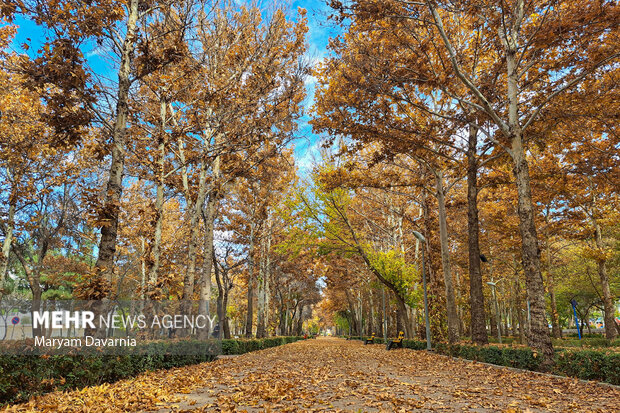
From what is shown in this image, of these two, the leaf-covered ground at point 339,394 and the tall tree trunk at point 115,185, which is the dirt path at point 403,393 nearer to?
the leaf-covered ground at point 339,394

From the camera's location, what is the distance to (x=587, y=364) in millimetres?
7965

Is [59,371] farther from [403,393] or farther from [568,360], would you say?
[568,360]

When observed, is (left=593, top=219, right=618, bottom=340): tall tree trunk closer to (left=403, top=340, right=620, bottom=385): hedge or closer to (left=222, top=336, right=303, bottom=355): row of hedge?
(left=403, top=340, right=620, bottom=385): hedge

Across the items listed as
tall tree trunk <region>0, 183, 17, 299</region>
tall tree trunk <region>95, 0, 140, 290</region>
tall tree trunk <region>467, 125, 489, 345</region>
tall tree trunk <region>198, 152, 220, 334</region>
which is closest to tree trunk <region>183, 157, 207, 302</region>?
tall tree trunk <region>198, 152, 220, 334</region>

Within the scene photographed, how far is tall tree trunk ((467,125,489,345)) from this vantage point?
1398 centimetres

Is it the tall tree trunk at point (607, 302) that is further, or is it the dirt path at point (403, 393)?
the tall tree trunk at point (607, 302)

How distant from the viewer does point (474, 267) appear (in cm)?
1457

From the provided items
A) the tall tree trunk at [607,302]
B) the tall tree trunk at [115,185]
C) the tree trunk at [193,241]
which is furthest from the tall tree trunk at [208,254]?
the tall tree trunk at [607,302]

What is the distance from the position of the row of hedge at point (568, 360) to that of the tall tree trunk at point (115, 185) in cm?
1040

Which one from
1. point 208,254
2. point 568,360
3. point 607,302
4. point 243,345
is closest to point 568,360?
point 568,360

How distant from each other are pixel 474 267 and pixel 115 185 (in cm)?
1319

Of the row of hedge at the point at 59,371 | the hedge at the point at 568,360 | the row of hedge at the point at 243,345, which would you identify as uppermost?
the row of hedge at the point at 59,371

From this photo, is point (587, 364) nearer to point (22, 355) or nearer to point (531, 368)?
point (531, 368)

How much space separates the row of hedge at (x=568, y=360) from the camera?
7402 millimetres
